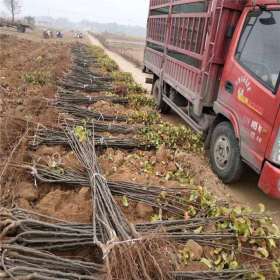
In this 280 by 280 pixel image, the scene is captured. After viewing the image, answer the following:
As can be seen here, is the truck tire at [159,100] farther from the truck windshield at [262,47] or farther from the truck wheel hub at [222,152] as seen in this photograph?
the truck windshield at [262,47]

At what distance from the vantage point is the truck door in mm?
4273

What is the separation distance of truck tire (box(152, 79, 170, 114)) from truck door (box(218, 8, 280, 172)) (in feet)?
13.2

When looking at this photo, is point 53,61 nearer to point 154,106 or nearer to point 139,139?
point 154,106

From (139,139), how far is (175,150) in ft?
2.11

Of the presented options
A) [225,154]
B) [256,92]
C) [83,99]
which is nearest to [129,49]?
[83,99]

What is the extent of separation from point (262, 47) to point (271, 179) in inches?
69.6

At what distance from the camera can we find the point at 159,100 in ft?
30.9

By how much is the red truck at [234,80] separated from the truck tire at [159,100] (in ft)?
6.36

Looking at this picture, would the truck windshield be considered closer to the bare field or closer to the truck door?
the truck door

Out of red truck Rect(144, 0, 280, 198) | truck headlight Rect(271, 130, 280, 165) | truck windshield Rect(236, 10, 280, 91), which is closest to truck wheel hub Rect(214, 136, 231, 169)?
red truck Rect(144, 0, 280, 198)

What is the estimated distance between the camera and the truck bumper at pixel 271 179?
161 inches

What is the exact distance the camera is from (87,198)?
156 inches

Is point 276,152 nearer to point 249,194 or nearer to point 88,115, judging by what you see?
point 249,194

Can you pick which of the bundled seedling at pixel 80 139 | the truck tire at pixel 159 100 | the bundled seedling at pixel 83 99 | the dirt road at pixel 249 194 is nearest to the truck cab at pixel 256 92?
the dirt road at pixel 249 194
